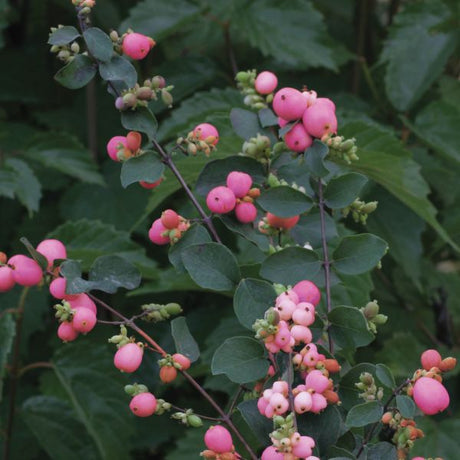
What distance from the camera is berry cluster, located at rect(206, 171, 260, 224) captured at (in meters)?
0.49

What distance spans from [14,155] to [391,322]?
57cm

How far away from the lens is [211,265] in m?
0.49

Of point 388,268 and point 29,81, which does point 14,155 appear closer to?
point 29,81

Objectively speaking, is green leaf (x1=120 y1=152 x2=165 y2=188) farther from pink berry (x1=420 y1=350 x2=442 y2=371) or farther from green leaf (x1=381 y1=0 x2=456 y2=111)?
Answer: green leaf (x1=381 y1=0 x2=456 y2=111)

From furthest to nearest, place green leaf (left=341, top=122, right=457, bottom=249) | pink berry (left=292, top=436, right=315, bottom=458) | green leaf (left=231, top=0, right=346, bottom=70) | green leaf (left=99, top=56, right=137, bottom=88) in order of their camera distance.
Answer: green leaf (left=231, top=0, right=346, bottom=70)
green leaf (left=341, top=122, right=457, bottom=249)
green leaf (left=99, top=56, right=137, bottom=88)
pink berry (left=292, top=436, right=315, bottom=458)

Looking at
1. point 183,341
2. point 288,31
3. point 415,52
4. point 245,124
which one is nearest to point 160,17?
Answer: point 288,31

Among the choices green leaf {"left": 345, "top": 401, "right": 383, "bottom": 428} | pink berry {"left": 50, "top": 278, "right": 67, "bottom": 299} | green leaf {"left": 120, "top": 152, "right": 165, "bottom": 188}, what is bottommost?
green leaf {"left": 345, "top": 401, "right": 383, "bottom": 428}

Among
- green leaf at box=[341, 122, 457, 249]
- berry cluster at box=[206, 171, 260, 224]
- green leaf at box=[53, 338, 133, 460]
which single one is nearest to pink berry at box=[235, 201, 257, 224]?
berry cluster at box=[206, 171, 260, 224]

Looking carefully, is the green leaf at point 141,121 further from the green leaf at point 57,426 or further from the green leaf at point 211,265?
the green leaf at point 57,426

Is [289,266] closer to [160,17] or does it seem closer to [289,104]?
[289,104]

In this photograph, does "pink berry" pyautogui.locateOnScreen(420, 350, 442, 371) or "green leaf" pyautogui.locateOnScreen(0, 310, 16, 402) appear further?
"green leaf" pyautogui.locateOnScreen(0, 310, 16, 402)

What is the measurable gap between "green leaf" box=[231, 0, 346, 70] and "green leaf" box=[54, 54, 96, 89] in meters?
0.62

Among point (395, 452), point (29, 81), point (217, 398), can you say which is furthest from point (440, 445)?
point (29, 81)

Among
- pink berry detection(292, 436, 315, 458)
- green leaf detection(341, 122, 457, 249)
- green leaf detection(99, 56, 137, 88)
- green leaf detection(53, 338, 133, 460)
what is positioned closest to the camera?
pink berry detection(292, 436, 315, 458)
